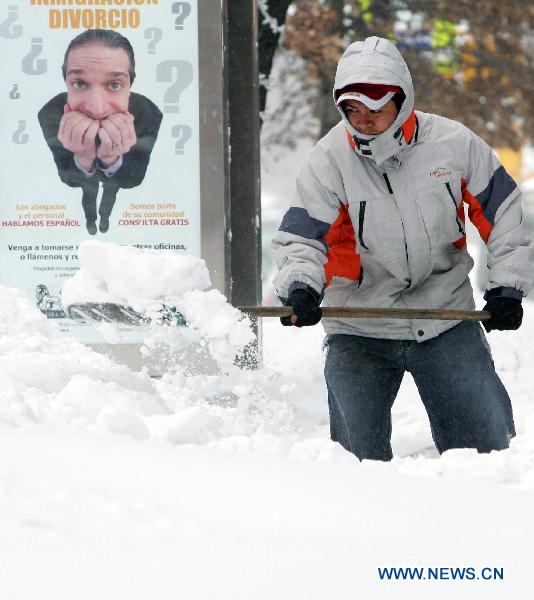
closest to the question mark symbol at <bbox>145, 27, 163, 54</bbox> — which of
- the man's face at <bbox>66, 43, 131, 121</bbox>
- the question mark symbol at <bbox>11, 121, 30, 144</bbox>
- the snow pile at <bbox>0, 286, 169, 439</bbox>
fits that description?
the man's face at <bbox>66, 43, 131, 121</bbox>

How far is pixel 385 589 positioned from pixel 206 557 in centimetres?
35

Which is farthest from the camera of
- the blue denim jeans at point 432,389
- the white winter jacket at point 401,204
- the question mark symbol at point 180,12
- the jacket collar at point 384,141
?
the question mark symbol at point 180,12

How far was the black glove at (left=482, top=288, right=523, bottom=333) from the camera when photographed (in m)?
4.67

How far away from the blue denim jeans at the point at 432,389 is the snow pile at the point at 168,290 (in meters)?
0.61

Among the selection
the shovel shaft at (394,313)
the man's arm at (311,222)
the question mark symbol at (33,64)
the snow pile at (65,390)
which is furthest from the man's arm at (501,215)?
the question mark symbol at (33,64)

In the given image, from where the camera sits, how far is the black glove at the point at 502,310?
467 cm

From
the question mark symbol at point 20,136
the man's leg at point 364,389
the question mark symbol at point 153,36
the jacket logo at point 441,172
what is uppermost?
the question mark symbol at point 153,36

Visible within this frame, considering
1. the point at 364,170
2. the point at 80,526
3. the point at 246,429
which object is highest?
the point at 364,170

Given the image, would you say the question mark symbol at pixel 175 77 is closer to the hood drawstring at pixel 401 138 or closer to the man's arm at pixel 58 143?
the man's arm at pixel 58 143

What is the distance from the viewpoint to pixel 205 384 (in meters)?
5.85

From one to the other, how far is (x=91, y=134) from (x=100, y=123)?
0.07m

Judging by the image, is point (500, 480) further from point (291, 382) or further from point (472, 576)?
point (291, 382)

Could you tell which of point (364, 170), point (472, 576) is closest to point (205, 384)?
point (364, 170)

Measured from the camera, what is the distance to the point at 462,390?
470cm
